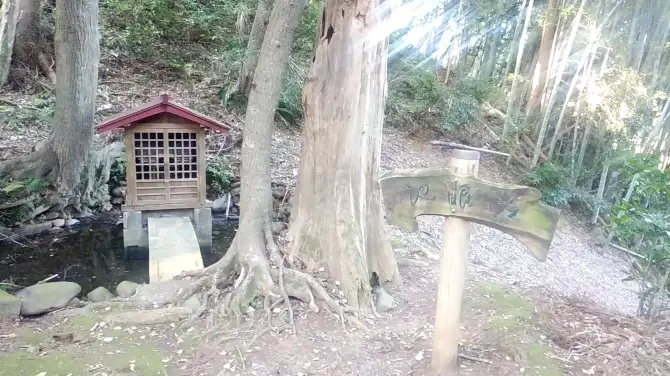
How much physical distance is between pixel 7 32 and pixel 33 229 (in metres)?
5.32

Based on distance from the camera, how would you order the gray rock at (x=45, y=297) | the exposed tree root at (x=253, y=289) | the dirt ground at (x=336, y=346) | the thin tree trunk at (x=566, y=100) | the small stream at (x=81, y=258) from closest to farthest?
the dirt ground at (x=336, y=346), the exposed tree root at (x=253, y=289), the gray rock at (x=45, y=297), the small stream at (x=81, y=258), the thin tree trunk at (x=566, y=100)

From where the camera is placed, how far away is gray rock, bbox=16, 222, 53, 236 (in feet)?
23.7

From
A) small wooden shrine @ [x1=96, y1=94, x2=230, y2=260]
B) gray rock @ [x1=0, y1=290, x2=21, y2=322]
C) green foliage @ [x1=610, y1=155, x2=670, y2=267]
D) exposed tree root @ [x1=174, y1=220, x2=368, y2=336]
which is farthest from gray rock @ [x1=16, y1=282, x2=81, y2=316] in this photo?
green foliage @ [x1=610, y1=155, x2=670, y2=267]

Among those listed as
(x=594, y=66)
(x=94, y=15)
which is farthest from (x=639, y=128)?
(x=94, y=15)

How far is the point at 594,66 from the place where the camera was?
1412 centimetres

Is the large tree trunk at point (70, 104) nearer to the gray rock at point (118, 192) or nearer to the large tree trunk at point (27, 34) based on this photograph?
the gray rock at point (118, 192)

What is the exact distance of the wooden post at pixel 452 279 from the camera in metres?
2.94

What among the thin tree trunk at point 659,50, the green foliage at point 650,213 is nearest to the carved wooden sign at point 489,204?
the green foliage at point 650,213

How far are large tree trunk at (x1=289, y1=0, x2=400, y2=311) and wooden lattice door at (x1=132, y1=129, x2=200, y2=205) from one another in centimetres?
334

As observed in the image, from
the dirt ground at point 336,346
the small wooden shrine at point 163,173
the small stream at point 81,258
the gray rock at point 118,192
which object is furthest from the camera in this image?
the gray rock at point 118,192

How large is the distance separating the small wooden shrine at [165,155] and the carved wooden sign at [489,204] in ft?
15.9

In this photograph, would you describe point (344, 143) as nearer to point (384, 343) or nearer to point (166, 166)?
point (384, 343)

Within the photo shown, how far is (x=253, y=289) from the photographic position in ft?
13.8

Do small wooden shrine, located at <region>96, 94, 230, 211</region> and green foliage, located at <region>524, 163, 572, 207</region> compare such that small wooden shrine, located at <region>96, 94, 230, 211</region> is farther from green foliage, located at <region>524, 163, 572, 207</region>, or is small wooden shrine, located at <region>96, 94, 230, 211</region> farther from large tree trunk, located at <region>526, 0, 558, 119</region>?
large tree trunk, located at <region>526, 0, 558, 119</region>
